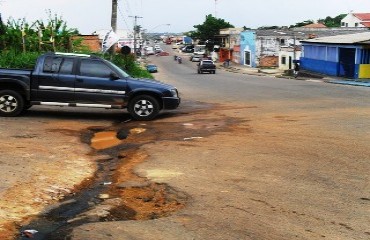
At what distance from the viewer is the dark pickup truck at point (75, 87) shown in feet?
41.0

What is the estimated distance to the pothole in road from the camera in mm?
Result: 5277

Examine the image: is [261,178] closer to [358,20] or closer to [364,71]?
[364,71]

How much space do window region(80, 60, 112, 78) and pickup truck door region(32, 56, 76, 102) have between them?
28 centimetres

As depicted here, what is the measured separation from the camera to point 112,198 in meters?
6.20

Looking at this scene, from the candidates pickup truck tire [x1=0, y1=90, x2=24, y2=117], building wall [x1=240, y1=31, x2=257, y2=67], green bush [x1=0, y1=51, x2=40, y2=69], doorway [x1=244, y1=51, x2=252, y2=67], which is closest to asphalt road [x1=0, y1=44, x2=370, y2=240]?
pickup truck tire [x1=0, y1=90, x2=24, y2=117]

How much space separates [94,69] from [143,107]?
160 cm

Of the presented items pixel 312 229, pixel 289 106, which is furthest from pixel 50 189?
pixel 289 106

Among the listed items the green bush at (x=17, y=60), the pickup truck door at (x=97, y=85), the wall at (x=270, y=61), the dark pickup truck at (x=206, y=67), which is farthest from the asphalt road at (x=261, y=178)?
the wall at (x=270, y=61)

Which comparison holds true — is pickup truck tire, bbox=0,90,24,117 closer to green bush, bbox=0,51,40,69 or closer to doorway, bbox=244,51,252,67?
green bush, bbox=0,51,40,69

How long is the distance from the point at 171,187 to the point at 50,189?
62.6 inches

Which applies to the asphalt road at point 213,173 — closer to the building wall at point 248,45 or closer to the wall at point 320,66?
the wall at point 320,66

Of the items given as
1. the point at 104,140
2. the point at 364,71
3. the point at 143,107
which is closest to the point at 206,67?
the point at 364,71

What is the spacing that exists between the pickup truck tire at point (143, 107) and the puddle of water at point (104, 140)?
1694mm

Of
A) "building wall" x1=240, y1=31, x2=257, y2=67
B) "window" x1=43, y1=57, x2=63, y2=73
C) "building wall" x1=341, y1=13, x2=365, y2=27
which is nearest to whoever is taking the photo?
"window" x1=43, y1=57, x2=63, y2=73
